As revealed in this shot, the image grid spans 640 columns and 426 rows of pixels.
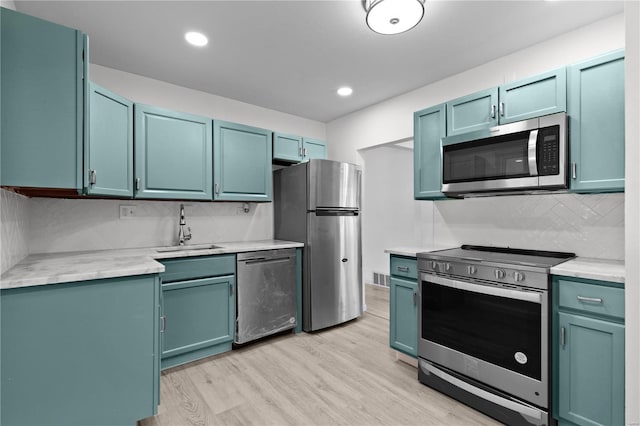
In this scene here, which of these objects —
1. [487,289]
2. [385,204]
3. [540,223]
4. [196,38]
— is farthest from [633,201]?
[385,204]

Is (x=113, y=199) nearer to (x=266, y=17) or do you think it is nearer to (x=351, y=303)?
(x=266, y=17)

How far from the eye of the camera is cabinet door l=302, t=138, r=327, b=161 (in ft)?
12.3

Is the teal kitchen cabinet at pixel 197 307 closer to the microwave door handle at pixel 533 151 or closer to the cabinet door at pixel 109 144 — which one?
the cabinet door at pixel 109 144

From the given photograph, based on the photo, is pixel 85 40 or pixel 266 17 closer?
pixel 85 40

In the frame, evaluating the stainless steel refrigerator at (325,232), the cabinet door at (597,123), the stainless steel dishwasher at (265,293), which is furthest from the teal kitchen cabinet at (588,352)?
the stainless steel dishwasher at (265,293)

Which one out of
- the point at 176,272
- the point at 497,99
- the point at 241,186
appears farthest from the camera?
the point at 241,186

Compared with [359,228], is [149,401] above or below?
below

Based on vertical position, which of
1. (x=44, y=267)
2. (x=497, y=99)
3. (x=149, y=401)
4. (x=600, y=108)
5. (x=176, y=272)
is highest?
(x=497, y=99)

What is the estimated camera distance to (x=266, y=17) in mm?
2074

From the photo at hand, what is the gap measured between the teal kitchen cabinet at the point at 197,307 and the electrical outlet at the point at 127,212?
0.79 metres

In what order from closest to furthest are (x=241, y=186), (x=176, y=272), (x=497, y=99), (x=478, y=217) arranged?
(x=497, y=99) → (x=176, y=272) → (x=478, y=217) → (x=241, y=186)

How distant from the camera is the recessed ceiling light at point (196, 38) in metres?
2.26

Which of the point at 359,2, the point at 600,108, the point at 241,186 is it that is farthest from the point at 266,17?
→ the point at 600,108

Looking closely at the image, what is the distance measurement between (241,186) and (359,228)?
56.4 inches
